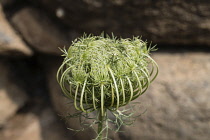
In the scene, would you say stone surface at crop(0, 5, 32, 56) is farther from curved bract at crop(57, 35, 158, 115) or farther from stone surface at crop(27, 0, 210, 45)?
curved bract at crop(57, 35, 158, 115)

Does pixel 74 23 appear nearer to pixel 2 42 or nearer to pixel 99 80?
pixel 2 42

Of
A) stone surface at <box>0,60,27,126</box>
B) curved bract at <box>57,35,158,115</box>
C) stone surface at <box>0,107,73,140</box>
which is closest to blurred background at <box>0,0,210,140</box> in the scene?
stone surface at <box>0,60,27,126</box>

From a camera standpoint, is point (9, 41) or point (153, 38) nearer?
point (153, 38)

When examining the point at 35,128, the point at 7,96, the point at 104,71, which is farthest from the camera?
the point at 35,128

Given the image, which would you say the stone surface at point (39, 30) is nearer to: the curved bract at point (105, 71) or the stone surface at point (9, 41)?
the stone surface at point (9, 41)

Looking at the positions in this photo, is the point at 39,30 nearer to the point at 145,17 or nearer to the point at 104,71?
the point at 145,17

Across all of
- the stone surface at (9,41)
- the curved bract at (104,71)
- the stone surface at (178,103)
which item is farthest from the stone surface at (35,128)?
the curved bract at (104,71)

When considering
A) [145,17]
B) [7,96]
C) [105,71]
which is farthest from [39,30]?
[105,71]
